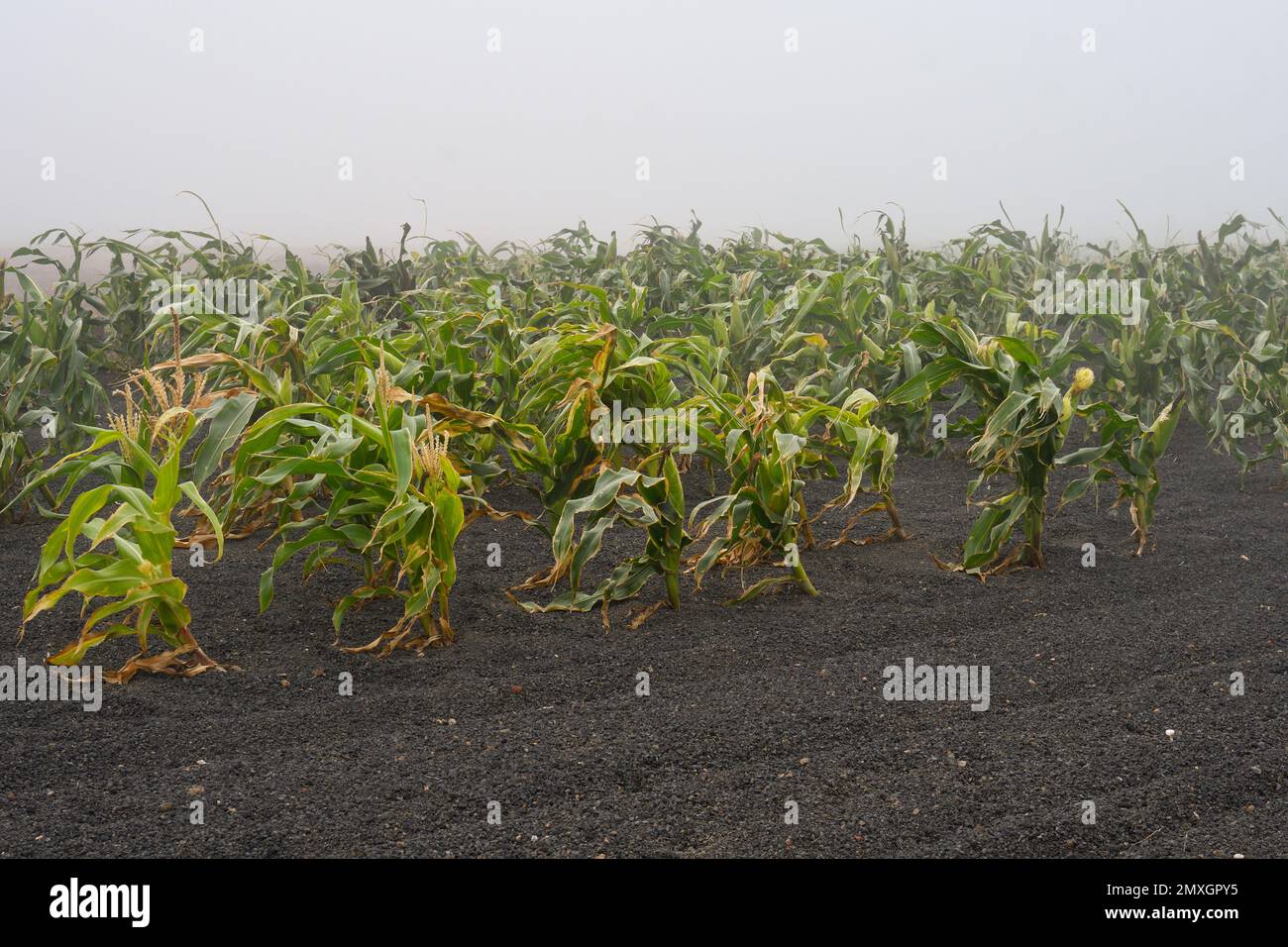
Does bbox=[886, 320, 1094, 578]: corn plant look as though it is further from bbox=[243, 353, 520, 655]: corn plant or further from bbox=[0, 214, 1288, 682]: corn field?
bbox=[243, 353, 520, 655]: corn plant

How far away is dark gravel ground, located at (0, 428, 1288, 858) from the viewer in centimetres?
167

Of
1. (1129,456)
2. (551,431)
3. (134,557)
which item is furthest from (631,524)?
(1129,456)

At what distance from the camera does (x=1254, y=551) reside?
3.00 metres

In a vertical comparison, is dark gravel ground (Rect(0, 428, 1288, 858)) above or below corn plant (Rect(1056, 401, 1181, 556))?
below

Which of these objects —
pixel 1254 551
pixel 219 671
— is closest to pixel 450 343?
pixel 219 671

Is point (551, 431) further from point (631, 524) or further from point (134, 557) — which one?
point (134, 557)

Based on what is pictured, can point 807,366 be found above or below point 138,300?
below

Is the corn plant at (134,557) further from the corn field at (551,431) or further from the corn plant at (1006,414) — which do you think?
the corn plant at (1006,414)

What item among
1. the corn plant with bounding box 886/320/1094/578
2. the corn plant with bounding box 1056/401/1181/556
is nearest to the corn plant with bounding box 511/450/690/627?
the corn plant with bounding box 886/320/1094/578

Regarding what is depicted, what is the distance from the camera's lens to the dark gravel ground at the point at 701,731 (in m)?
1.67

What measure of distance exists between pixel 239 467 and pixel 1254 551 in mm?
2590

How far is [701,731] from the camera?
1976mm

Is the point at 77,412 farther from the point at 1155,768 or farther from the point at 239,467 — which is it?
the point at 1155,768

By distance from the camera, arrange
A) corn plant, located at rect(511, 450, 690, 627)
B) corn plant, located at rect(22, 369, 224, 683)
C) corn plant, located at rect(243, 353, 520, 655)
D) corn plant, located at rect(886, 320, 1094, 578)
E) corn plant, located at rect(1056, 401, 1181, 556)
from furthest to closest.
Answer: corn plant, located at rect(1056, 401, 1181, 556) < corn plant, located at rect(886, 320, 1094, 578) < corn plant, located at rect(511, 450, 690, 627) < corn plant, located at rect(243, 353, 520, 655) < corn plant, located at rect(22, 369, 224, 683)
